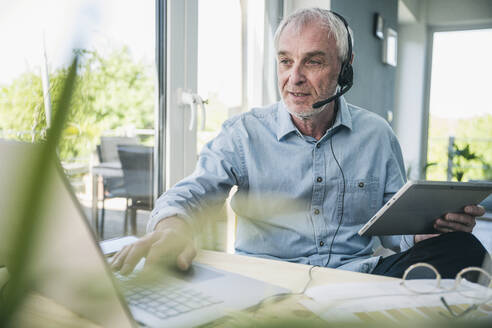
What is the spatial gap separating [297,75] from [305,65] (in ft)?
0.18

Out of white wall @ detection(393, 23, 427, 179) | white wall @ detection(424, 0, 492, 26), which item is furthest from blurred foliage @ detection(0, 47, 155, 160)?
white wall @ detection(424, 0, 492, 26)

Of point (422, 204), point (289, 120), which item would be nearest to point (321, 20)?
point (289, 120)

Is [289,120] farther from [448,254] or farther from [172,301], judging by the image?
[172,301]

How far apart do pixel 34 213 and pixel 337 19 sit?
4.38 ft

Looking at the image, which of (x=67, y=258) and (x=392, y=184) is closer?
(x=67, y=258)

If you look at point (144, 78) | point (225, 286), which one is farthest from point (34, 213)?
point (144, 78)

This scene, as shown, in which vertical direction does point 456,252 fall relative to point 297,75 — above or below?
below

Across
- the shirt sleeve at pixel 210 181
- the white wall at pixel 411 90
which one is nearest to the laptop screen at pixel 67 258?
the shirt sleeve at pixel 210 181

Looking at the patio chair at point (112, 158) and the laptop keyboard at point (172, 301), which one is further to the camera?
the patio chair at point (112, 158)

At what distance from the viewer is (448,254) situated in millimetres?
810

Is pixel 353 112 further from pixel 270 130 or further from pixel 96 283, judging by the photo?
pixel 96 283

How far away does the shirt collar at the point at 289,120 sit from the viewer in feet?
4.24

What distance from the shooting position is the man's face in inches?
51.7

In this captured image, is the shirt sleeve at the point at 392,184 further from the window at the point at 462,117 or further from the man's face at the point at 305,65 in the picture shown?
the window at the point at 462,117
